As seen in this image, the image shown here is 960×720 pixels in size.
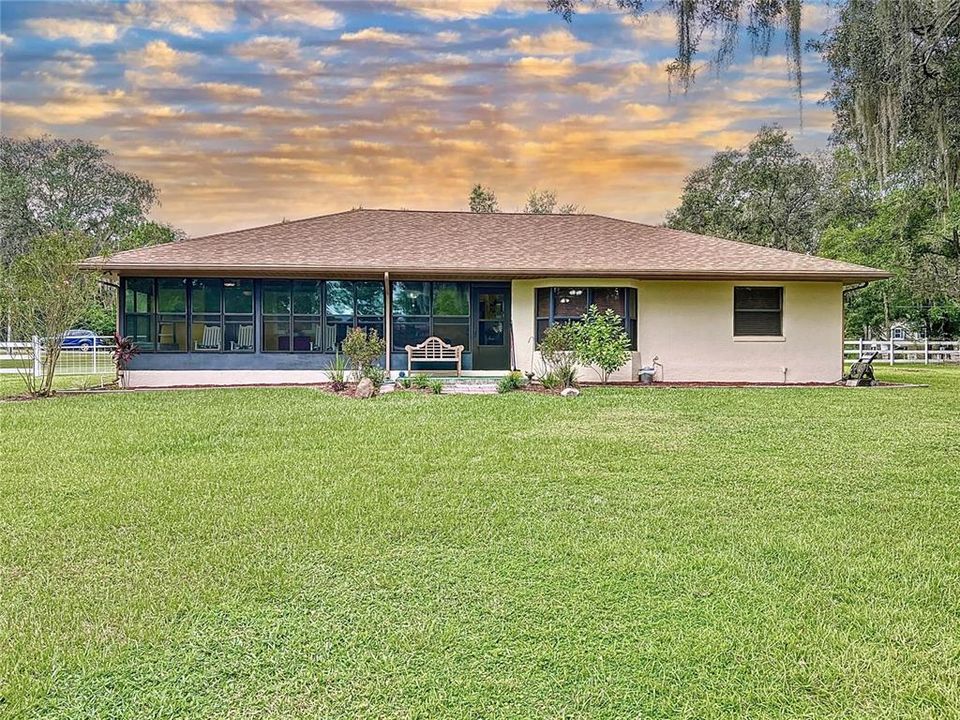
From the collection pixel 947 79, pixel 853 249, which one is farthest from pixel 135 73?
pixel 853 249

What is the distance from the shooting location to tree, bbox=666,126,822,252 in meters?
29.6

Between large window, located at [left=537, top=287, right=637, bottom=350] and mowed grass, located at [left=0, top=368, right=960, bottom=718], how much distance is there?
6.82 meters

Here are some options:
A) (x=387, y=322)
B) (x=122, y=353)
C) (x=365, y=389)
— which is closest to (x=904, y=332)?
(x=387, y=322)

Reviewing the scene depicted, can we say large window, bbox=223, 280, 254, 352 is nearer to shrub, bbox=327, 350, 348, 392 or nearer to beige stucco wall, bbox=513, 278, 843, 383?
shrub, bbox=327, 350, 348, 392

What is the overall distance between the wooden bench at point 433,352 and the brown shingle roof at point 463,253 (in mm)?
1595

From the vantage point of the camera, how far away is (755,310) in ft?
44.5

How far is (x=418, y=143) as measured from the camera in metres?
18.8

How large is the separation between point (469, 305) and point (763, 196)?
2209 centimetres

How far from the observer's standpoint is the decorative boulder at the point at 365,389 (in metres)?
10.5

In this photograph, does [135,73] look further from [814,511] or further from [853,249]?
[853,249]

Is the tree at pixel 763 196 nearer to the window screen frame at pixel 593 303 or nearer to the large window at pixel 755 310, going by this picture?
the large window at pixel 755 310

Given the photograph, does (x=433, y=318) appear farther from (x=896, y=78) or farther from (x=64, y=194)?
(x=64, y=194)

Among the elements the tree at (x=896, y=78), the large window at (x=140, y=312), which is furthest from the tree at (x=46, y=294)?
the tree at (x=896, y=78)

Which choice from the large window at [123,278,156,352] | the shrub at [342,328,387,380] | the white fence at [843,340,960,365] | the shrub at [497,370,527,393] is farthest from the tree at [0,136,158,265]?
the white fence at [843,340,960,365]
